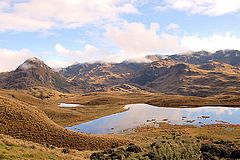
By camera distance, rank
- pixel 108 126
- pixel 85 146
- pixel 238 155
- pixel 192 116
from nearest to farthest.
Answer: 1. pixel 238 155
2. pixel 85 146
3. pixel 108 126
4. pixel 192 116

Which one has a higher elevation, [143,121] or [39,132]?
[39,132]

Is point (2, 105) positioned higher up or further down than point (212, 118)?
higher up

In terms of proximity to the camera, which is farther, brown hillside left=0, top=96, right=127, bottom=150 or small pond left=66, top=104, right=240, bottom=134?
small pond left=66, top=104, right=240, bottom=134

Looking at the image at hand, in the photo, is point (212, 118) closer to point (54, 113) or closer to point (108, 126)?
point (108, 126)

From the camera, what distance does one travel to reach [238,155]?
142 feet

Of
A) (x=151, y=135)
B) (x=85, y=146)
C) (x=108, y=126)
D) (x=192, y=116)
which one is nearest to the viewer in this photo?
(x=85, y=146)

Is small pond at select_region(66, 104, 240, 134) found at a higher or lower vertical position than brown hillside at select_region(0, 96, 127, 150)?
lower

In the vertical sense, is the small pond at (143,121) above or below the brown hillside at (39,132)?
below

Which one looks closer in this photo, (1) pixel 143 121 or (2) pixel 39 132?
(2) pixel 39 132

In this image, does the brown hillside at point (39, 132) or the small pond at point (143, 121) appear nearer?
the brown hillside at point (39, 132)

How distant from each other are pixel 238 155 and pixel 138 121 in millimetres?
62433

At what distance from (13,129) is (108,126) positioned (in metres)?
36.6

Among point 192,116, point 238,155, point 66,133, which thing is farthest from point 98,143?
point 192,116

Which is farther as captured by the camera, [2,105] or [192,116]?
[192,116]
